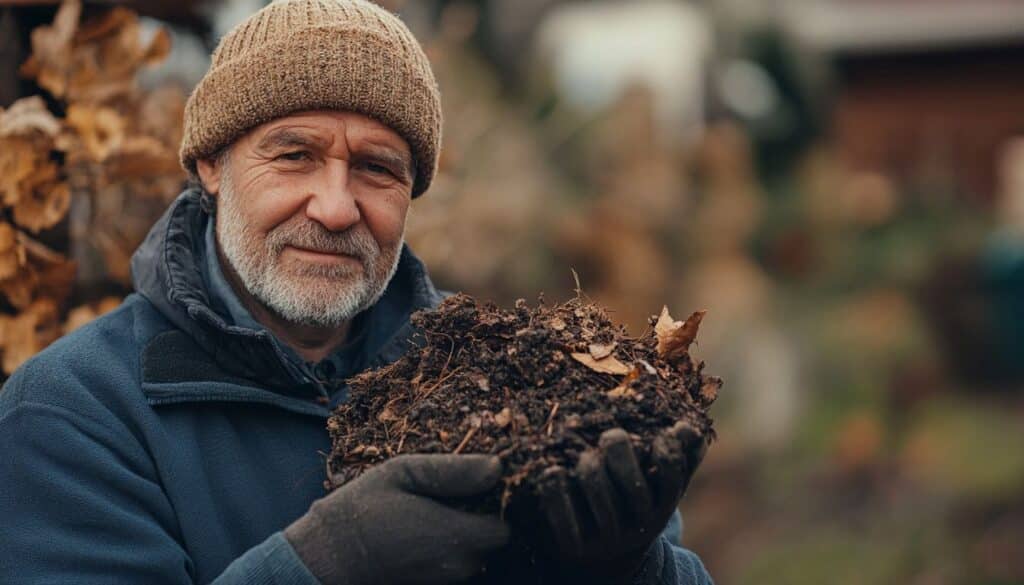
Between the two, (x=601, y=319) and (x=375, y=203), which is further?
(x=375, y=203)

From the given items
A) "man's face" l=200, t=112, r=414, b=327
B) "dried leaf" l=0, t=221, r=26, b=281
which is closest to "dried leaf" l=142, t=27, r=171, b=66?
"dried leaf" l=0, t=221, r=26, b=281

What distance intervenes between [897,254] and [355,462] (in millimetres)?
5675

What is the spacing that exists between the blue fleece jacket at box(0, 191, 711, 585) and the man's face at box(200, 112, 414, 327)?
9 centimetres

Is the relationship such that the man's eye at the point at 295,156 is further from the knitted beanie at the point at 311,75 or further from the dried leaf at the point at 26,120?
the dried leaf at the point at 26,120

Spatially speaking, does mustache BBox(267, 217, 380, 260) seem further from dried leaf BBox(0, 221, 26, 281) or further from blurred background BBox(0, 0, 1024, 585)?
blurred background BBox(0, 0, 1024, 585)

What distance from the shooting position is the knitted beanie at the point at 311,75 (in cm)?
249

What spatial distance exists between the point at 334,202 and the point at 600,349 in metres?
0.61

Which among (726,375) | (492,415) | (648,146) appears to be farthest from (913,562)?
(492,415)

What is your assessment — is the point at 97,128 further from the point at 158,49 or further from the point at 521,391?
the point at 521,391

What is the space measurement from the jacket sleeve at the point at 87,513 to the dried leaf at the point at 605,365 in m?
0.55

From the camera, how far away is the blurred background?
4.93 metres

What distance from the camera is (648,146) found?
20.4 feet

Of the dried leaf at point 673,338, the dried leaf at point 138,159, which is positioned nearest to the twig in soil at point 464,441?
the dried leaf at point 673,338

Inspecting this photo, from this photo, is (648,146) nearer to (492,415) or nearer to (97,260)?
(97,260)
